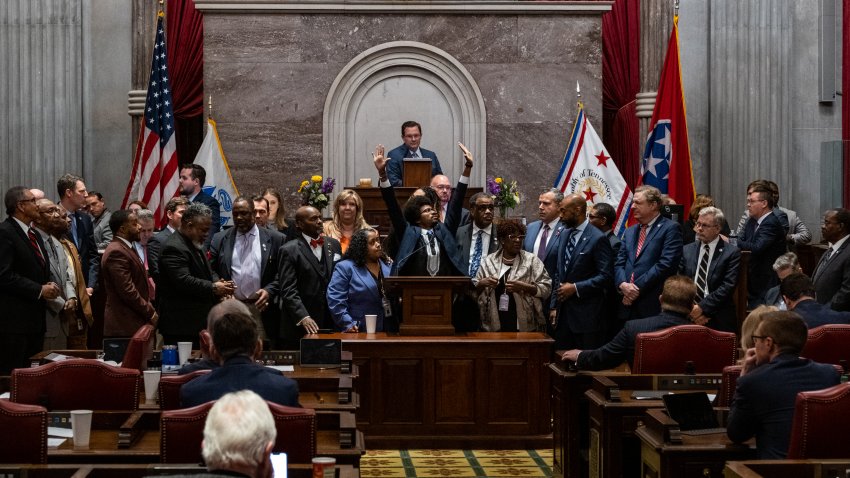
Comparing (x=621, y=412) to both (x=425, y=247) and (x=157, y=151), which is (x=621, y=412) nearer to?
(x=425, y=247)

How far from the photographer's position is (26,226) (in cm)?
808

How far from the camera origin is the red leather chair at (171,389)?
15.7 feet

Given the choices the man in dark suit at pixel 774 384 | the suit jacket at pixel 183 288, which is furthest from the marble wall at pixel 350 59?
the man in dark suit at pixel 774 384

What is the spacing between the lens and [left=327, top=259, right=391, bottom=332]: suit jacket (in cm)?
820

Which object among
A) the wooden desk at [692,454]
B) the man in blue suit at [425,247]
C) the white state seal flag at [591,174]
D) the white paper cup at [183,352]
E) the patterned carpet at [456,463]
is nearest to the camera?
the wooden desk at [692,454]

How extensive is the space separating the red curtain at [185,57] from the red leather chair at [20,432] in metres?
9.77

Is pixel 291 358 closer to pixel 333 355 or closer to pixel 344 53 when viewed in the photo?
pixel 333 355

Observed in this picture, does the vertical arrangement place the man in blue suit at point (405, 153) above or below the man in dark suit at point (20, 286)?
above

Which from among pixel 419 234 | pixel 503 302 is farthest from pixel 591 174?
pixel 419 234

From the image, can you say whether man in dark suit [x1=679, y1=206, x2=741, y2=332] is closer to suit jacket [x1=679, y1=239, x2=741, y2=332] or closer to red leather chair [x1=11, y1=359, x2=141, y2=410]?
suit jacket [x1=679, y1=239, x2=741, y2=332]

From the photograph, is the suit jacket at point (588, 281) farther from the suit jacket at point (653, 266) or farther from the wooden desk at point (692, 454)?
the wooden desk at point (692, 454)

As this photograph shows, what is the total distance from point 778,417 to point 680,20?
9728mm

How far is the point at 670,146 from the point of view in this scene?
11023 mm

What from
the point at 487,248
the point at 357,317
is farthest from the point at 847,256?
the point at 357,317
